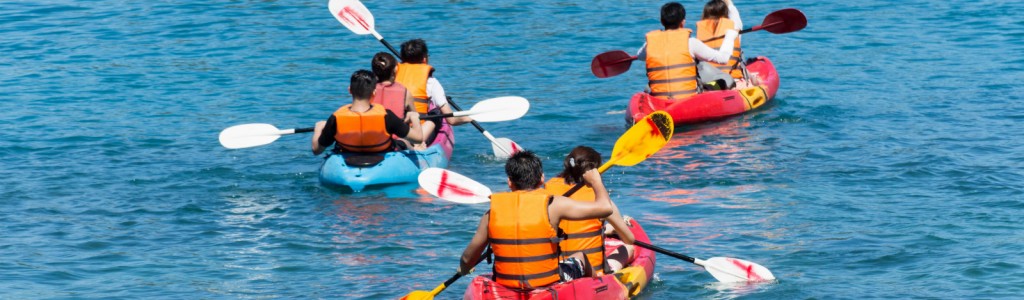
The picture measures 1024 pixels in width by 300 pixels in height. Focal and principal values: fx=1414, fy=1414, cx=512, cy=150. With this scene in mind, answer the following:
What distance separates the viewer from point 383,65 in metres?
11.9

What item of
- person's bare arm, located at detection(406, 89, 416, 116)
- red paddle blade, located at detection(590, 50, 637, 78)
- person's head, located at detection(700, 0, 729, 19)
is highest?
person's head, located at detection(700, 0, 729, 19)

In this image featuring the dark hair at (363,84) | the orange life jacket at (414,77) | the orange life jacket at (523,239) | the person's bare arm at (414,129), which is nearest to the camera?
the orange life jacket at (523,239)

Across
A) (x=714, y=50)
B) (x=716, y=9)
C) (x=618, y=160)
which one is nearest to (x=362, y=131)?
(x=618, y=160)

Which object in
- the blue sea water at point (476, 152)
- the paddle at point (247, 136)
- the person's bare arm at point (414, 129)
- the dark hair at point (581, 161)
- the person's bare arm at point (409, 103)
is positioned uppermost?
the dark hair at point (581, 161)

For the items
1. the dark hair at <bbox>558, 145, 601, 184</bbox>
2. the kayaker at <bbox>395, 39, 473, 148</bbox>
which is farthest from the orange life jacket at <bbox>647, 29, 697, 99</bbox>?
the dark hair at <bbox>558, 145, 601, 184</bbox>

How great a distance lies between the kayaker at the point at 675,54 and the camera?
13.9 meters

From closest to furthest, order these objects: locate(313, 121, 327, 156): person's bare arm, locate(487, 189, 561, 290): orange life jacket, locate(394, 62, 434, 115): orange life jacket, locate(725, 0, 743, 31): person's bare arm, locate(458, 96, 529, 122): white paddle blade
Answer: locate(487, 189, 561, 290): orange life jacket → locate(313, 121, 327, 156): person's bare arm → locate(458, 96, 529, 122): white paddle blade → locate(394, 62, 434, 115): orange life jacket → locate(725, 0, 743, 31): person's bare arm

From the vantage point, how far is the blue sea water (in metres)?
9.95

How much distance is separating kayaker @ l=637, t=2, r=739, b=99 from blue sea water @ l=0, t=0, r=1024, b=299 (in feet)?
1.85

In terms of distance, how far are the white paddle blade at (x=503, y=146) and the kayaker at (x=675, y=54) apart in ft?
5.68

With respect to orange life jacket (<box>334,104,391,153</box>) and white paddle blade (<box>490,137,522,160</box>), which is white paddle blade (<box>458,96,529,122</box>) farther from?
orange life jacket (<box>334,104,391,153</box>)

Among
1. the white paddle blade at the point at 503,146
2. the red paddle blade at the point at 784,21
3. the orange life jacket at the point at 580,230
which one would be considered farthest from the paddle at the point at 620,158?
the red paddle blade at the point at 784,21

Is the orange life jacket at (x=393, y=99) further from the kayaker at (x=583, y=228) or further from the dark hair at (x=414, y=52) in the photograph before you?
the kayaker at (x=583, y=228)

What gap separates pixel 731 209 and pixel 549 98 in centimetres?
593
